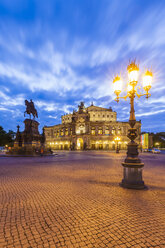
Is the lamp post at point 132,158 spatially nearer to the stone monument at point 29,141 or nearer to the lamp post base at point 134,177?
the lamp post base at point 134,177

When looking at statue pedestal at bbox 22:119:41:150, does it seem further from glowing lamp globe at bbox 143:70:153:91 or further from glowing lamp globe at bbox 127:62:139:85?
glowing lamp globe at bbox 143:70:153:91

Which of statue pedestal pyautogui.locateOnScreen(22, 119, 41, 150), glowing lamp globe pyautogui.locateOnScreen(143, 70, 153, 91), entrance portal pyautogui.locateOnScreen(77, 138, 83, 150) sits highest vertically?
glowing lamp globe pyautogui.locateOnScreen(143, 70, 153, 91)

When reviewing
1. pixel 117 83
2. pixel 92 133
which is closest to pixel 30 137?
pixel 117 83

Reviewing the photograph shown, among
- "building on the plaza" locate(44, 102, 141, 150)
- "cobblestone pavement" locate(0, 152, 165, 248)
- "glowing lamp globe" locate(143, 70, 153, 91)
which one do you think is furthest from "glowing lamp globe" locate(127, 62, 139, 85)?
"building on the plaza" locate(44, 102, 141, 150)

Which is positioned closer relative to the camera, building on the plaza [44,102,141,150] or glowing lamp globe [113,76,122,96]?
glowing lamp globe [113,76,122,96]

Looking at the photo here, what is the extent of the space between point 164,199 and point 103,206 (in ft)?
7.84

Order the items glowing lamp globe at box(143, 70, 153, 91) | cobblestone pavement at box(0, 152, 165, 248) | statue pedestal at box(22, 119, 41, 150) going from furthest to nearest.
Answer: statue pedestal at box(22, 119, 41, 150), glowing lamp globe at box(143, 70, 153, 91), cobblestone pavement at box(0, 152, 165, 248)

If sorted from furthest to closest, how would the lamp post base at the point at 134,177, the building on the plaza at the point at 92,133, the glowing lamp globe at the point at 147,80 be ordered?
the building on the plaza at the point at 92,133 → the glowing lamp globe at the point at 147,80 → the lamp post base at the point at 134,177

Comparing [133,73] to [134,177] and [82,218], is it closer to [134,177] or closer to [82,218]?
[134,177]

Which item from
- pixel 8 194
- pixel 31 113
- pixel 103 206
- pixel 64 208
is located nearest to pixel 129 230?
pixel 103 206

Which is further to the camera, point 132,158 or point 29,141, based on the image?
point 29,141

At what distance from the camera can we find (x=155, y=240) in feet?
8.96

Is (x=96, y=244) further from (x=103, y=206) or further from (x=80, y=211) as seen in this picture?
(x=103, y=206)

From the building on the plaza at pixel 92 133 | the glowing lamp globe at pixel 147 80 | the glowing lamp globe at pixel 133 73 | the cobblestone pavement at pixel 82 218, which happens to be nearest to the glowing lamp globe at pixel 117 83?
the glowing lamp globe at pixel 133 73
